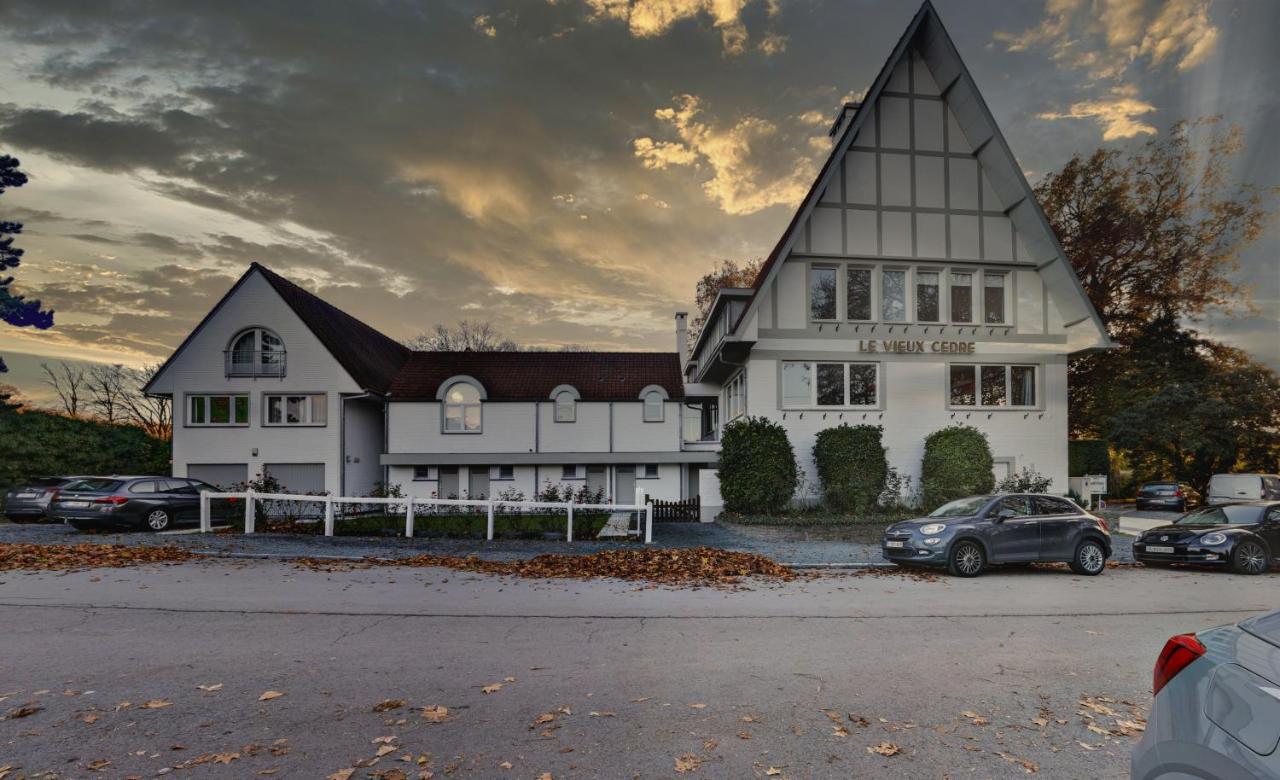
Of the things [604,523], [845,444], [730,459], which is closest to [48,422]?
[604,523]

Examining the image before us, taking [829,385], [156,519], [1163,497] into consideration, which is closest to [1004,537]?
[829,385]

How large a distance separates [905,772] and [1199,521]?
13387 mm

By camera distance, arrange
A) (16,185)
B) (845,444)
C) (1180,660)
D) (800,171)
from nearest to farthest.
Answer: (1180,660) → (845,444) → (16,185) → (800,171)

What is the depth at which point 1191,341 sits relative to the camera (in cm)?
2956

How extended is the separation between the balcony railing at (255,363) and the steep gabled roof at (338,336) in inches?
63.2

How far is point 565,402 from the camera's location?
90.8 feet

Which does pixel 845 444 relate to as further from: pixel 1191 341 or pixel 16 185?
pixel 16 185

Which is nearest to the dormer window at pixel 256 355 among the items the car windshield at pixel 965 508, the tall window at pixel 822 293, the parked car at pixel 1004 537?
the tall window at pixel 822 293

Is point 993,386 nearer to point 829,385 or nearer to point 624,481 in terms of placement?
point 829,385

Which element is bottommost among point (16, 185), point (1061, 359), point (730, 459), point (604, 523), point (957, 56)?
point (604, 523)

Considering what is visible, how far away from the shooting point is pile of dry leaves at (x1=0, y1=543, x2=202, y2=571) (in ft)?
36.1

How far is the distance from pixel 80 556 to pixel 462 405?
52.5 ft

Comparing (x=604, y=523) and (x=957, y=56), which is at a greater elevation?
(x=957, y=56)

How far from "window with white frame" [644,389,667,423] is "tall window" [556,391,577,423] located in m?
3.06
